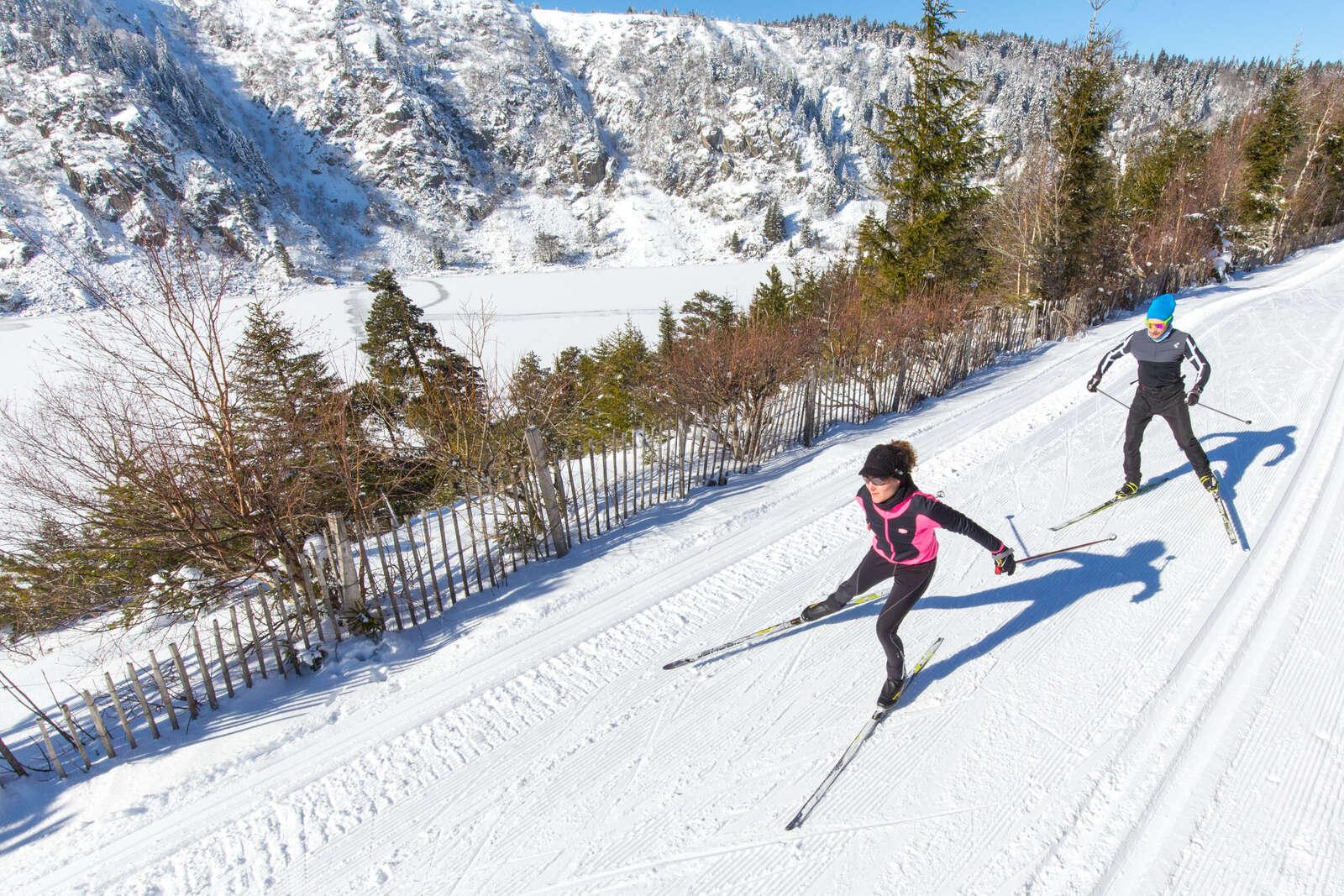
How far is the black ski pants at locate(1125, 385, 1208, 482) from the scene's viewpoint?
17.5 feet

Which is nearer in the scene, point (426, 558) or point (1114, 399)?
point (426, 558)

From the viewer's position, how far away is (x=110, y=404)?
17.7ft

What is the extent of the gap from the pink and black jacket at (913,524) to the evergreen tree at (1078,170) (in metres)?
18.1

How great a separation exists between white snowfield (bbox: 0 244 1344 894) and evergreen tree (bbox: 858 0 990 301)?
490 inches

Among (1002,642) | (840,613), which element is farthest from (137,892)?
(1002,642)

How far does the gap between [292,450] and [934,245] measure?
16480 mm

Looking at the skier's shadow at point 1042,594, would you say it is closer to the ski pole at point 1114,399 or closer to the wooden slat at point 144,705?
the wooden slat at point 144,705

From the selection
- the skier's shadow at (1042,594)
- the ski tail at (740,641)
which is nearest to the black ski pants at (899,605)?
the skier's shadow at (1042,594)

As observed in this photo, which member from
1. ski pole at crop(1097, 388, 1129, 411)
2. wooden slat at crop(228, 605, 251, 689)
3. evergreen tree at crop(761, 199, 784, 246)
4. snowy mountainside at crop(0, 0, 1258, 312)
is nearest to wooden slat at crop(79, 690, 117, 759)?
wooden slat at crop(228, 605, 251, 689)

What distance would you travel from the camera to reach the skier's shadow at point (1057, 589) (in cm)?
399

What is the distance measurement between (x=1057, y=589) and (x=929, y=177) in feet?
50.1

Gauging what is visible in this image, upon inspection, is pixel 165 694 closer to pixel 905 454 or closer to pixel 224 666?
pixel 224 666

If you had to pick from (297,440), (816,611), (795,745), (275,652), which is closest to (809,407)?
(816,611)

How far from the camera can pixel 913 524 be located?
323 cm
